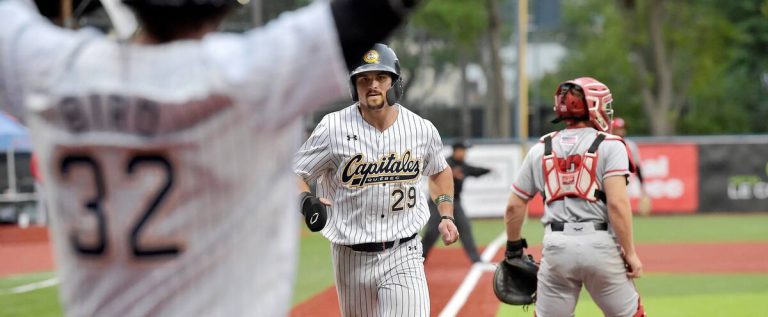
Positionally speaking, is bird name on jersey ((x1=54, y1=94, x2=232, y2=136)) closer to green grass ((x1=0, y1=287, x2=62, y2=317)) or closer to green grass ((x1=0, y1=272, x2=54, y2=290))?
green grass ((x1=0, y1=287, x2=62, y2=317))

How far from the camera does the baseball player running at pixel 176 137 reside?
8.14ft

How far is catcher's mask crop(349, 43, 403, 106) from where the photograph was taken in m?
7.11

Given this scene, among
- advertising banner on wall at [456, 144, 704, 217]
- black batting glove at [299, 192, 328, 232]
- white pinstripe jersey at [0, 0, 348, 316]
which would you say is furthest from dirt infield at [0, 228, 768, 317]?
white pinstripe jersey at [0, 0, 348, 316]

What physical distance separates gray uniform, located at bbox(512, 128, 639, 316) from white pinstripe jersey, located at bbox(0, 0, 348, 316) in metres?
4.54

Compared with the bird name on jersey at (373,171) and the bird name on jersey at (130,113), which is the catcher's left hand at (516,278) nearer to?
the bird name on jersey at (373,171)

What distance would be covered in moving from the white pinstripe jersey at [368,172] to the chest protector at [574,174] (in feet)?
2.42

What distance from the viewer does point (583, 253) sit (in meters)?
7.01

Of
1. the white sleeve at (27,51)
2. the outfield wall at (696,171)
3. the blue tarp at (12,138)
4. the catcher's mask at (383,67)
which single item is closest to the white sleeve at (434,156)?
the catcher's mask at (383,67)

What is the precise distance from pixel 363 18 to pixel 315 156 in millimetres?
4667

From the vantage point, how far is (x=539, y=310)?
721 cm

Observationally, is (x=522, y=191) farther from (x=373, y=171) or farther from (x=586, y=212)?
(x=373, y=171)

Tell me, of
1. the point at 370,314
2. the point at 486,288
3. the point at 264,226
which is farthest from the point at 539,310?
the point at 486,288

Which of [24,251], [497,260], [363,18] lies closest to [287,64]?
[363,18]

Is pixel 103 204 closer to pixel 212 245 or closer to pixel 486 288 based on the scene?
pixel 212 245
